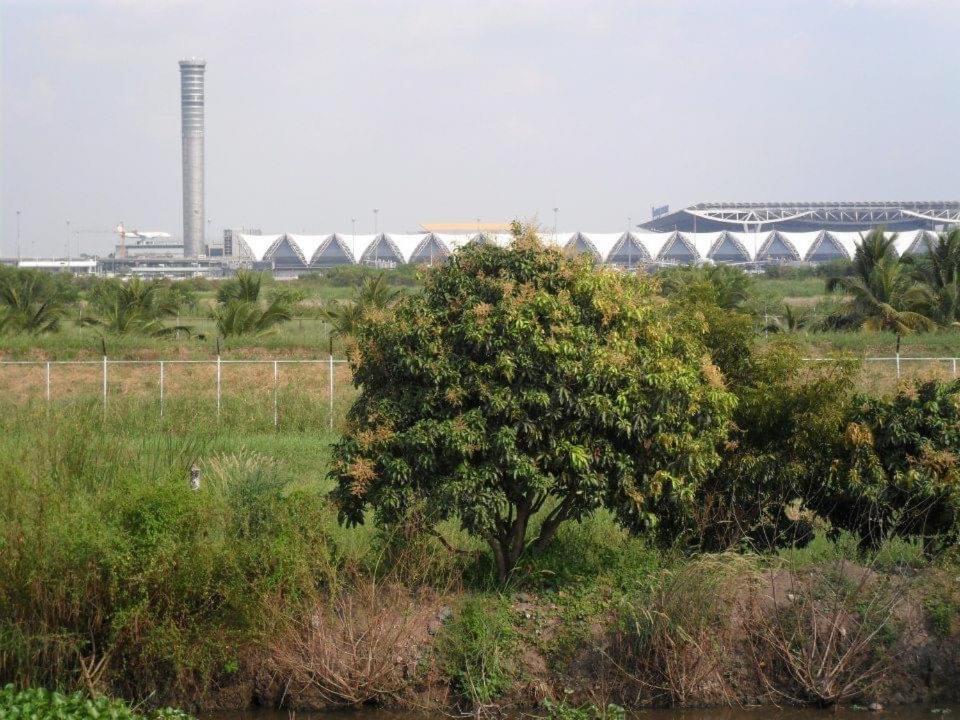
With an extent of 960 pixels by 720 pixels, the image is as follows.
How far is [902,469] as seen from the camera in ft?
34.3

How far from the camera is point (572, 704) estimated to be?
956cm

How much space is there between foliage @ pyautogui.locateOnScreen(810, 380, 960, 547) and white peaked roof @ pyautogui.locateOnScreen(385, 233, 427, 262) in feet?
333

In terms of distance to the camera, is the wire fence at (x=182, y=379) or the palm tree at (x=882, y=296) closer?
the wire fence at (x=182, y=379)

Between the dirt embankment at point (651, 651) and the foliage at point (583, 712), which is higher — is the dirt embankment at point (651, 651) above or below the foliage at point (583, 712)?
above

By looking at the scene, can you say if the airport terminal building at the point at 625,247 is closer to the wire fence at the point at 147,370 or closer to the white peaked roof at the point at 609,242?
the white peaked roof at the point at 609,242

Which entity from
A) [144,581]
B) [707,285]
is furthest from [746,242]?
[144,581]

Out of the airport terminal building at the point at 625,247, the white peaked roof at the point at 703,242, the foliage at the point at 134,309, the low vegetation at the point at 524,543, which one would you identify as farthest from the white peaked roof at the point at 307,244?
the low vegetation at the point at 524,543

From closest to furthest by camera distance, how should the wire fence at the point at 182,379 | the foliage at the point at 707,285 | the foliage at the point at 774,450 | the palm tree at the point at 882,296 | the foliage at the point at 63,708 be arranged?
the foliage at the point at 63,708 < the foliage at the point at 774,450 < the foliage at the point at 707,285 < the wire fence at the point at 182,379 < the palm tree at the point at 882,296

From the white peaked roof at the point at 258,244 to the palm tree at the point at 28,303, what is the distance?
219ft

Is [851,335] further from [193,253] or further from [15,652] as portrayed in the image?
[193,253]

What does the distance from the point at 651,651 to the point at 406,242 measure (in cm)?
10407

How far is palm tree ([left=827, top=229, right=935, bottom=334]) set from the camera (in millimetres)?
32562

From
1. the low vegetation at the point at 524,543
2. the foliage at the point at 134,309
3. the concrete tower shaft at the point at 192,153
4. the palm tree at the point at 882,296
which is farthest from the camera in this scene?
the concrete tower shaft at the point at 192,153

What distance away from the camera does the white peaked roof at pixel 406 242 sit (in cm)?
11169
